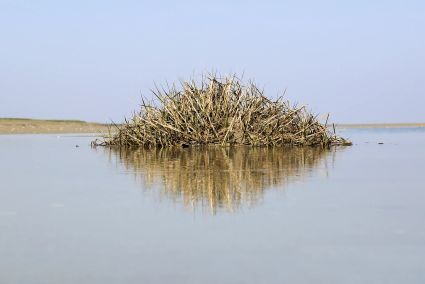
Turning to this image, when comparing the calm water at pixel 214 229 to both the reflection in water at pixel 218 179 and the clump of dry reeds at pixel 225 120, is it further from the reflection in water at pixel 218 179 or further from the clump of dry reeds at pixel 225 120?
the clump of dry reeds at pixel 225 120

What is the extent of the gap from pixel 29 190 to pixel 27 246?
287 centimetres

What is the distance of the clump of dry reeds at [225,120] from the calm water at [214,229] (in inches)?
332

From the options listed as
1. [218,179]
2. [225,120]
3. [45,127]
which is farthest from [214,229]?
[45,127]

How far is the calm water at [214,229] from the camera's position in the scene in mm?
3045

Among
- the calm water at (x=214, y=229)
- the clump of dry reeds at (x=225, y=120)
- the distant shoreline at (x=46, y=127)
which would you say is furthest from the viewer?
the distant shoreline at (x=46, y=127)

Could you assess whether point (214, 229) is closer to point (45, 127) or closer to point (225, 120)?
point (225, 120)

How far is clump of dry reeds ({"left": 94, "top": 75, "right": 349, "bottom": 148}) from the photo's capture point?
52.1 feet

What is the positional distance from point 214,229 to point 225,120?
12.1 meters

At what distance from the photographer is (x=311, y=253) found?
337cm

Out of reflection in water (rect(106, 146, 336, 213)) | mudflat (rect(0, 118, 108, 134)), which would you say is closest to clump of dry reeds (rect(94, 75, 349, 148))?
reflection in water (rect(106, 146, 336, 213))

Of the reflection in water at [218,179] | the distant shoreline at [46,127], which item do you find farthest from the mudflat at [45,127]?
the reflection in water at [218,179]

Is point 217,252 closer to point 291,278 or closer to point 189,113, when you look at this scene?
point 291,278

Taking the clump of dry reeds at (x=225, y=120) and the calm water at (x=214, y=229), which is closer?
the calm water at (x=214, y=229)

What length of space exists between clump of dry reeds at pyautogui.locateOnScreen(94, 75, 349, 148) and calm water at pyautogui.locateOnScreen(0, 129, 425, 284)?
332 inches
